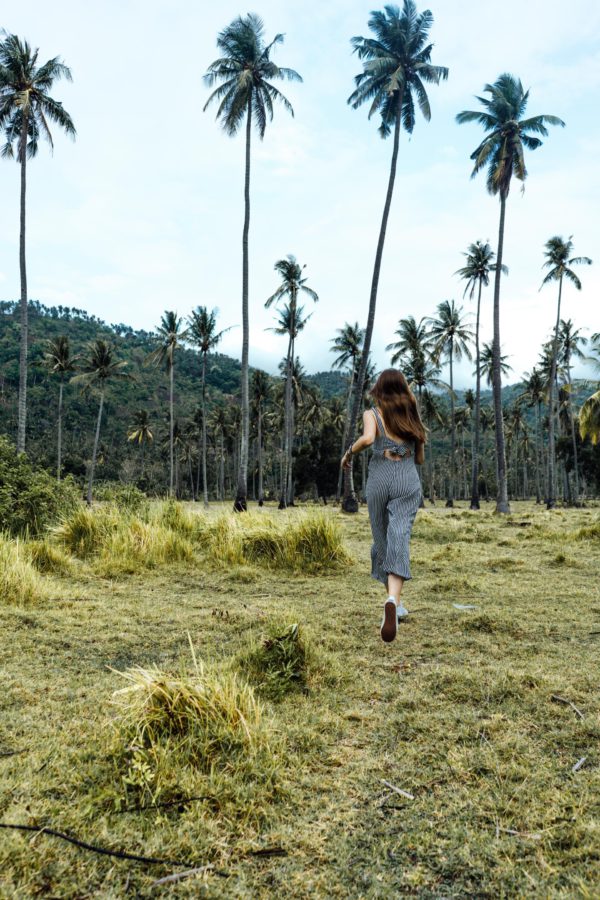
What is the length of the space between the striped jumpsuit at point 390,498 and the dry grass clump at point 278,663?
43.3 inches

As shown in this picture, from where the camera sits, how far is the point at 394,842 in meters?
1.83

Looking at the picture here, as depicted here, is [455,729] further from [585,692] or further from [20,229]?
[20,229]

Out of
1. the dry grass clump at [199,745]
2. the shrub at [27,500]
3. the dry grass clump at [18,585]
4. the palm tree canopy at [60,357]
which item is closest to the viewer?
the dry grass clump at [199,745]

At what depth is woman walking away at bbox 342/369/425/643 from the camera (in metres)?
4.34

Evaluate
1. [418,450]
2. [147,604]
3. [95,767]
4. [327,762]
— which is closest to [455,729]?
[327,762]

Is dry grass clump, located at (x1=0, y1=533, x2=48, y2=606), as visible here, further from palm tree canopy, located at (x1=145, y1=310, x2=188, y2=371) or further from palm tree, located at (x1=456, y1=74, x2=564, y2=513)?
palm tree canopy, located at (x1=145, y1=310, x2=188, y2=371)

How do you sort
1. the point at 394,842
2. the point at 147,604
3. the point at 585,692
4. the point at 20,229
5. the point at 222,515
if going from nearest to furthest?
1. the point at 394,842
2. the point at 585,692
3. the point at 147,604
4. the point at 222,515
5. the point at 20,229

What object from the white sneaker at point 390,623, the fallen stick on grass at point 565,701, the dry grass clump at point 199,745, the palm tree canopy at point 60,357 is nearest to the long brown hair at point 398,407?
the white sneaker at point 390,623

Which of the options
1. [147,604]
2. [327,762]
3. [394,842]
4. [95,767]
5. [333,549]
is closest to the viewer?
[394,842]

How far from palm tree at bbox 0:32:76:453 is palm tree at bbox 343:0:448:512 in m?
11.6

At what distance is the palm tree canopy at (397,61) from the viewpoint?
2100 centimetres

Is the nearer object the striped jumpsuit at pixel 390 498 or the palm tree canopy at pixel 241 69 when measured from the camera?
the striped jumpsuit at pixel 390 498

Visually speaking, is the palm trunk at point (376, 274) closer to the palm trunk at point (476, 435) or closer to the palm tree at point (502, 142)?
the palm tree at point (502, 142)

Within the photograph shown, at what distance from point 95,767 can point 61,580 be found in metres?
4.70
